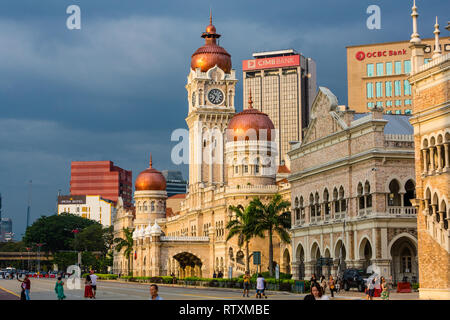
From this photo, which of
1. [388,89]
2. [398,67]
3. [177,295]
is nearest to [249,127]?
[177,295]

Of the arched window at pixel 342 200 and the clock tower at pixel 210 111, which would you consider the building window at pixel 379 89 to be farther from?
the arched window at pixel 342 200

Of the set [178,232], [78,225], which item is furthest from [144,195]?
[78,225]

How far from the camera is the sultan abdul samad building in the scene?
87.6 meters

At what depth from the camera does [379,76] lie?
137 meters

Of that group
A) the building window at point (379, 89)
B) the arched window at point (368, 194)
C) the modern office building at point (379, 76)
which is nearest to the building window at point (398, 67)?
the modern office building at point (379, 76)

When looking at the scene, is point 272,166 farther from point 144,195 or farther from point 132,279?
point 144,195

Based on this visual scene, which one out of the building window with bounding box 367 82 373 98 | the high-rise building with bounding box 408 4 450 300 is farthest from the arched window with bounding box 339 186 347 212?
the building window with bounding box 367 82 373 98

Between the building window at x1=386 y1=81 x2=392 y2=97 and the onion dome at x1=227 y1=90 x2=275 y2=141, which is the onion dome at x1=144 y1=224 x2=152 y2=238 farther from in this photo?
the building window at x1=386 y1=81 x2=392 y2=97

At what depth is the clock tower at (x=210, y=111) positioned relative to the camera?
111000mm

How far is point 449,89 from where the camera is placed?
40594mm

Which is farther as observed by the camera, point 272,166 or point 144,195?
point 144,195

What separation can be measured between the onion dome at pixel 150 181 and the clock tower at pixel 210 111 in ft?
37.1

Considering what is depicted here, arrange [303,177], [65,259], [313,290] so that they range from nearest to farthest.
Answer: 1. [313,290]
2. [303,177]
3. [65,259]

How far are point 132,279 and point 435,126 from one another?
62.3 meters
